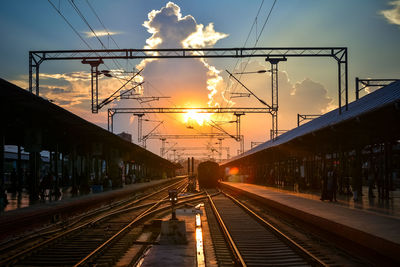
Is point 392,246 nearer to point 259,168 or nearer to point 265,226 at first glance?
point 265,226

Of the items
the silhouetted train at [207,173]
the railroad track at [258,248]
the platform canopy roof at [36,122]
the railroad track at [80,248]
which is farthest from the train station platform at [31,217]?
the silhouetted train at [207,173]

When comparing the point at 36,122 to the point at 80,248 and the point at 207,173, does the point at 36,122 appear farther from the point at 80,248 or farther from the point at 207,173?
the point at 207,173

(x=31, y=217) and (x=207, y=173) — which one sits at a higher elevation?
(x=207, y=173)

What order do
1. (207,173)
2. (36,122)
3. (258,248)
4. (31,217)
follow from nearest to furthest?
(258,248)
(31,217)
(36,122)
(207,173)

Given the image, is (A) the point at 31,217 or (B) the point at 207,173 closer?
(A) the point at 31,217

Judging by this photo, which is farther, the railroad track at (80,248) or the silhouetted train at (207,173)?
the silhouetted train at (207,173)

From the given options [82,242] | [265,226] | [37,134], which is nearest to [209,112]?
[37,134]

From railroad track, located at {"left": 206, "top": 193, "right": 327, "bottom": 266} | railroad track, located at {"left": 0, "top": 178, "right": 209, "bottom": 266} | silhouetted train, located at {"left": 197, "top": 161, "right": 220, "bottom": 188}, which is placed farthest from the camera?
silhouetted train, located at {"left": 197, "top": 161, "right": 220, "bottom": 188}

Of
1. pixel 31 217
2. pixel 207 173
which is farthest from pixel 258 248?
pixel 207 173

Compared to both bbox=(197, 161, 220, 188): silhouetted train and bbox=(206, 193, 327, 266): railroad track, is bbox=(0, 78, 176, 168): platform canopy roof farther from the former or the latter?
bbox=(197, 161, 220, 188): silhouetted train

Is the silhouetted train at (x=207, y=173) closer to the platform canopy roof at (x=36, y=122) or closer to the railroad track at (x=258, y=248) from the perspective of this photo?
the platform canopy roof at (x=36, y=122)

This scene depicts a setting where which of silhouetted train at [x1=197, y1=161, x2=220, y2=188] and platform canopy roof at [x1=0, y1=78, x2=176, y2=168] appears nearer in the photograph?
platform canopy roof at [x1=0, y1=78, x2=176, y2=168]

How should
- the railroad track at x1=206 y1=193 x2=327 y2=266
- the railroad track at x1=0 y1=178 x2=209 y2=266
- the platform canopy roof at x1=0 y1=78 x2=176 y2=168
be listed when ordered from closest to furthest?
the railroad track at x1=206 y1=193 x2=327 y2=266
the railroad track at x1=0 y1=178 x2=209 y2=266
the platform canopy roof at x1=0 y1=78 x2=176 y2=168

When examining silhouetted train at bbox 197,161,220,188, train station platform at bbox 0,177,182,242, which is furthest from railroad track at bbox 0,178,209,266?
silhouetted train at bbox 197,161,220,188
